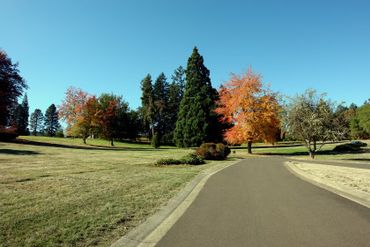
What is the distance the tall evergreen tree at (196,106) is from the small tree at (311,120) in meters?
14.2

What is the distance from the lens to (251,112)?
138ft

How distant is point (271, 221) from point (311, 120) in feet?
101

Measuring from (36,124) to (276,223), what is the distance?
156m

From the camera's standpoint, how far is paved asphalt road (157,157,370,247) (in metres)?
5.43

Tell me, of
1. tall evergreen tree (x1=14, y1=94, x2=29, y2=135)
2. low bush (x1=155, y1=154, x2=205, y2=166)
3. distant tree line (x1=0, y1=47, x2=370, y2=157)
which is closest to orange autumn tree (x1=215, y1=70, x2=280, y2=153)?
distant tree line (x1=0, y1=47, x2=370, y2=157)

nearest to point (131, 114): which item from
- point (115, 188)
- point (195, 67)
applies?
point (195, 67)

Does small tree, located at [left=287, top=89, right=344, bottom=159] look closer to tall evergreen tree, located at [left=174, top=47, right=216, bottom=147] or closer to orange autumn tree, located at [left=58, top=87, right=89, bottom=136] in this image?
tall evergreen tree, located at [left=174, top=47, right=216, bottom=147]

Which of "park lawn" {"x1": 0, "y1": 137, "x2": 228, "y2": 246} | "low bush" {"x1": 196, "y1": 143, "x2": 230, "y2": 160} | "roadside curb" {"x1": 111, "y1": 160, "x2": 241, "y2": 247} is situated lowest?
"roadside curb" {"x1": 111, "y1": 160, "x2": 241, "y2": 247}

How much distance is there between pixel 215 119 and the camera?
1900 inches

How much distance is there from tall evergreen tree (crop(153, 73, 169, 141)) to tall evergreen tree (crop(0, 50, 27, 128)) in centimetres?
4092

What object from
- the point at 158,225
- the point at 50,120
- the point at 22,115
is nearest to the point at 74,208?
the point at 158,225

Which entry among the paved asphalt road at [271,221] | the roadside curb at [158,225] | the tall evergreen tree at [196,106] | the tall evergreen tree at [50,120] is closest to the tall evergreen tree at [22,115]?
the tall evergreen tree at [50,120]

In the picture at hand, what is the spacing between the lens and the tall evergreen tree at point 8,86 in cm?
3941

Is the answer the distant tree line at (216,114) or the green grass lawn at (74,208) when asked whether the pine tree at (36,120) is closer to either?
the distant tree line at (216,114)
